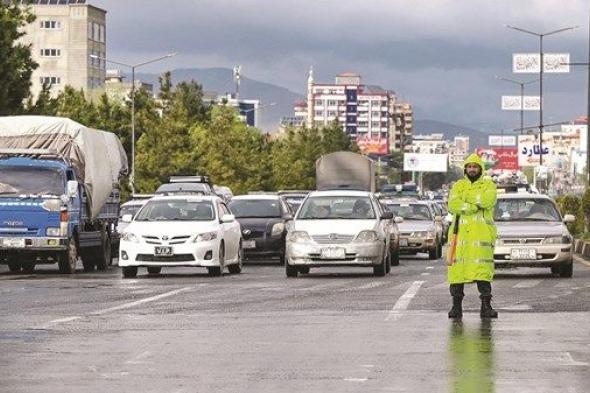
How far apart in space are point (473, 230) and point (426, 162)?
586ft

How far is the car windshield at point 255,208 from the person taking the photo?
145ft

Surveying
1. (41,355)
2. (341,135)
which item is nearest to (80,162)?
(41,355)

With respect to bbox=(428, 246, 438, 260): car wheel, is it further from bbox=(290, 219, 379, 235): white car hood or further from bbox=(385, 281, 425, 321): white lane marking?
bbox=(385, 281, 425, 321): white lane marking

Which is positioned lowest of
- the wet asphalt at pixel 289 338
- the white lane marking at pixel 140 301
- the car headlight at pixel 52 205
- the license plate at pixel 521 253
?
the white lane marking at pixel 140 301

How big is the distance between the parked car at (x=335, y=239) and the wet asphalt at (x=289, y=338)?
9.67 feet

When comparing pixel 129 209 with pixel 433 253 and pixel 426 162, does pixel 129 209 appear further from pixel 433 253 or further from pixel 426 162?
pixel 426 162

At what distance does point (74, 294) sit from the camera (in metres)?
27.6

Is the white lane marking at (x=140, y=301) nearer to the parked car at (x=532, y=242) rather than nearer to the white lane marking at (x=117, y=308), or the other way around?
the white lane marking at (x=117, y=308)

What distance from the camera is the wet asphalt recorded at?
45.2 ft

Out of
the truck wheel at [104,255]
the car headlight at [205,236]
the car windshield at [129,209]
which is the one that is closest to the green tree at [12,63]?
the car windshield at [129,209]

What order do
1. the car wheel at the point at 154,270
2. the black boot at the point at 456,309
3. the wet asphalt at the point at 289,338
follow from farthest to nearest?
the car wheel at the point at 154,270
the black boot at the point at 456,309
the wet asphalt at the point at 289,338

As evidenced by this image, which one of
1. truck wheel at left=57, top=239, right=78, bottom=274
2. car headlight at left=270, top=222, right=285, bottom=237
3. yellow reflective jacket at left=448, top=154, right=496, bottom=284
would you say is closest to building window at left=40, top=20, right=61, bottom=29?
car headlight at left=270, top=222, right=285, bottom=237

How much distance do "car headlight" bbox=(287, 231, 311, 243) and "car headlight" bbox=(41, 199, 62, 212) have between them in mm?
4521

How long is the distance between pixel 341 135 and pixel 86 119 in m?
71.8
